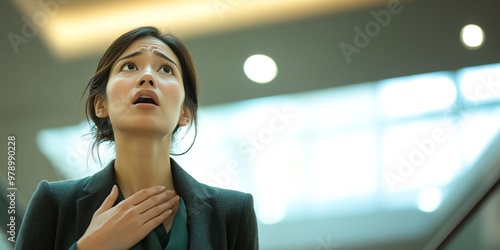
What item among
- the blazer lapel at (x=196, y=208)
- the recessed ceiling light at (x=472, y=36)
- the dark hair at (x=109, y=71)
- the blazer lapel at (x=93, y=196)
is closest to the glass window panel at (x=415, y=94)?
the recessed ceiling light at (x=472, y=36)

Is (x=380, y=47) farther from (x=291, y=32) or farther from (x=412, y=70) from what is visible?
(x=291, y=32)

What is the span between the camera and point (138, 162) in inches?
58.4

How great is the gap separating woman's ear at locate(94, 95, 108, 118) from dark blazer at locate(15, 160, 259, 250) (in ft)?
0.38

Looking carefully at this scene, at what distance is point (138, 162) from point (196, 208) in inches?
5.5

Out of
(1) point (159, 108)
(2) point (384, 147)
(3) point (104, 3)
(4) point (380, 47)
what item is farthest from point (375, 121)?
(1) point (159, 108)

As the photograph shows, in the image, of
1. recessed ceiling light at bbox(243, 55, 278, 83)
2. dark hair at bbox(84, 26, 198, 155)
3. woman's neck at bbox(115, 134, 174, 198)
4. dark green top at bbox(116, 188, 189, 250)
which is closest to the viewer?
dark green top at bbox(116, 188, 189, 250)

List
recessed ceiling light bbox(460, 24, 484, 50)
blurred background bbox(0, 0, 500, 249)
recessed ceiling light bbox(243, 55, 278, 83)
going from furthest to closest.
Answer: recessed ceiling light bbox(460, 24, 484, 50), recessed ceiling light bbox(243, 55, 278, 83), blurred background bbox(0, 0, 500, 249)

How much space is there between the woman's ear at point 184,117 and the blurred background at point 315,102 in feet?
4.04

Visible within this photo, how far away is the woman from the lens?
1388 mm

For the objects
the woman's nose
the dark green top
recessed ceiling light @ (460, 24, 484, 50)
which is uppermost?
recessed ceiling light @ (460, 24, 484, 50)

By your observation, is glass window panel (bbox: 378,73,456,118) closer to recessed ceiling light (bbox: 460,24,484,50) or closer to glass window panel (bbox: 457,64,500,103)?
glass window panel (bbox: 457,64,500,103)

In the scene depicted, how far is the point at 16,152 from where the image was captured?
110 inches

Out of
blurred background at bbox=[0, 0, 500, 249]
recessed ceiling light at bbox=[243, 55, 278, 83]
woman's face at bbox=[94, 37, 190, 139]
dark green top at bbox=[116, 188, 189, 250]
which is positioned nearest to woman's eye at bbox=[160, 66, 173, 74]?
woman's face at bbox=[94, 37, 190, 139]

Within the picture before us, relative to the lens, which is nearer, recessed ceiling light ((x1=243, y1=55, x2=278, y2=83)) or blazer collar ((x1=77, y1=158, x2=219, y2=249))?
blazer collar ((x1=77, y1=158, x2=219, y2=249))
